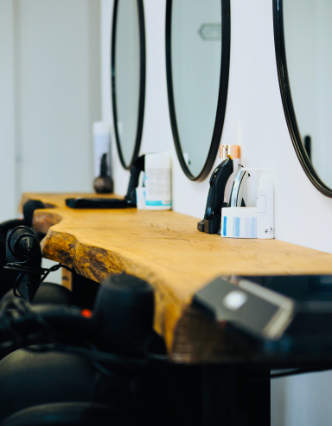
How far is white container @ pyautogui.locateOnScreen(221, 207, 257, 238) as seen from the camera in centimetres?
139

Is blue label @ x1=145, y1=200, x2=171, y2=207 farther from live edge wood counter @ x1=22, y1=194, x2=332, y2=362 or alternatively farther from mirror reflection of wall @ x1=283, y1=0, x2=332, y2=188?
mirror reflection of wall @ x1=283, y1=0, x2=332, y2=188

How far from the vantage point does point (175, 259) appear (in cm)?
102

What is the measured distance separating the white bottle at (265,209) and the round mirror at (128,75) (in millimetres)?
1569

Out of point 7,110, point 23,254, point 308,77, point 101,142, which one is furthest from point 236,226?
point 7,110

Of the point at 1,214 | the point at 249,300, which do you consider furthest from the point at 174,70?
the point at 1,214

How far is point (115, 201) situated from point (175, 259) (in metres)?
1.41

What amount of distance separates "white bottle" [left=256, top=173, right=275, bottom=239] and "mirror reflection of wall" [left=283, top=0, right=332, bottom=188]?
0.59ft

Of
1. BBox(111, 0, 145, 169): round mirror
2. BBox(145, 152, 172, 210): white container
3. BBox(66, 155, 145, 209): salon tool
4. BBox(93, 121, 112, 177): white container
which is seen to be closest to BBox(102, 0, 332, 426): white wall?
BBox(145, 152, 172, 210): white container

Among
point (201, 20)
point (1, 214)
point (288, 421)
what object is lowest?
point (288, 421)

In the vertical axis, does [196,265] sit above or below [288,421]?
above

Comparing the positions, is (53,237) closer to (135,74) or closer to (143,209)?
(143,209)

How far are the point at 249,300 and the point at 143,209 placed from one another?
1.70 metres

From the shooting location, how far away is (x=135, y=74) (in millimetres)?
3043

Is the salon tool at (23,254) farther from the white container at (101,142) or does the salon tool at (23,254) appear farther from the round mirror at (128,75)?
the white container at (101,142)
